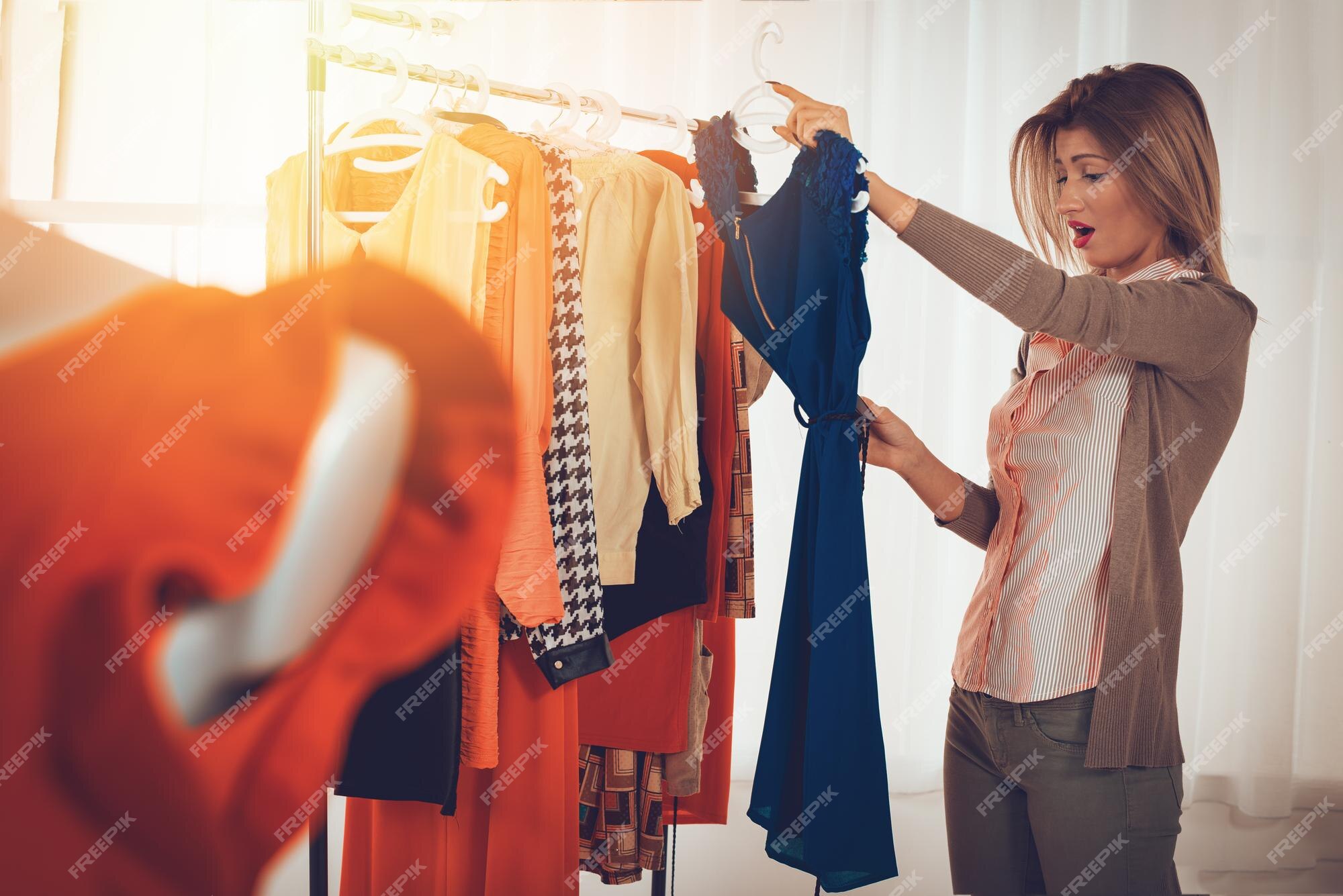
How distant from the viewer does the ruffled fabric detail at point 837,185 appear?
1194mm

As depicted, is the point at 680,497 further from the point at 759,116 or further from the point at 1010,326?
the point at 1010,326

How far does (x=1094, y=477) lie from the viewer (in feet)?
4.21

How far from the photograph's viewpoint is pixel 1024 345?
5.08 ft

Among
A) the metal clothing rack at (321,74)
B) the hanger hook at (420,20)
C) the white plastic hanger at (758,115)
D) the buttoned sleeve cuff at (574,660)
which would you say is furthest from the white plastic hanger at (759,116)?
the buttoned sleeve cuff at (574,660)

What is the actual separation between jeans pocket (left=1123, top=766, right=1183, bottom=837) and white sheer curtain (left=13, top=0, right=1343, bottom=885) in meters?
1.42

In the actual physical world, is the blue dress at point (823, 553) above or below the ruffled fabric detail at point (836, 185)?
below

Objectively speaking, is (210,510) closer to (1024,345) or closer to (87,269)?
(87,269)

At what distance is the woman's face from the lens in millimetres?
1333

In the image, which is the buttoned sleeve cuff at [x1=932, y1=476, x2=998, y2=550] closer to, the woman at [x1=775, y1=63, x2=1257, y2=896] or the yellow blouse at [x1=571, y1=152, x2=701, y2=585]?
the woman at [x1=775, y1=63, x2=1257, y2=896]

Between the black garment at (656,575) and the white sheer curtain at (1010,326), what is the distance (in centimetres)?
120

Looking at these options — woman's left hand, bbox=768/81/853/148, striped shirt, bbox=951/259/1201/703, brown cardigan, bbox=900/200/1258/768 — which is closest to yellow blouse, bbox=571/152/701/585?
woman's left hand, bbox=768/81/853/148

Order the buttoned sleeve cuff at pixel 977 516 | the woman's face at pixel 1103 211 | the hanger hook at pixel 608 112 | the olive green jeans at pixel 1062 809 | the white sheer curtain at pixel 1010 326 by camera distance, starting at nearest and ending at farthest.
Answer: the olive green jeans at pixel 1062 809 < the woman's face at pixel 1103 211 < the hanger hook at pixel 608 112 < the buttoned sleeve cuff at pixel 977 516 < the white sheer curtain at pixel 1010 326

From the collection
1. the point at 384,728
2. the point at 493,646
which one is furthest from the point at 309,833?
the point at 493,646

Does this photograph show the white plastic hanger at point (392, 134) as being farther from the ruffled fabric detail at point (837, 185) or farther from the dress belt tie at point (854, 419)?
the dress belt tie at point (854, 419)
